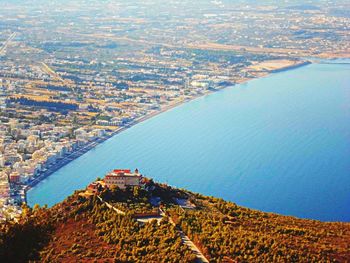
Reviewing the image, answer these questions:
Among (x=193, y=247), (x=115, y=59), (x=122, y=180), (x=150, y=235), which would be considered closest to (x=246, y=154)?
(x=122, y=180)

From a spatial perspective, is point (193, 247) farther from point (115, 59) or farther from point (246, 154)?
point (115, 59)

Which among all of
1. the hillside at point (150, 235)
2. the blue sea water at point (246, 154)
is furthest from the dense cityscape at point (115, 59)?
the hillside at point (150, 235)

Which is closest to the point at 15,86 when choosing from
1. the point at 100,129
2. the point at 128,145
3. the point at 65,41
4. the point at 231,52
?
the point at 100,129

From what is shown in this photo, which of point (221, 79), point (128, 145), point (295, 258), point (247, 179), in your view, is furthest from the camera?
point (221, 79)

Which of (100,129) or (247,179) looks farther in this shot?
(100,129)

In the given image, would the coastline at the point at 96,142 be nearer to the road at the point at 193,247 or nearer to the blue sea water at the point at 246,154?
the blue sea water at the point at 246,154

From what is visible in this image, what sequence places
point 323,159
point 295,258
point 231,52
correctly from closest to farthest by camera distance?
1. point 295,258
2. point 323,159
3. point 231,52

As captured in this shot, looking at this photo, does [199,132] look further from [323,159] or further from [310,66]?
[310,66]
